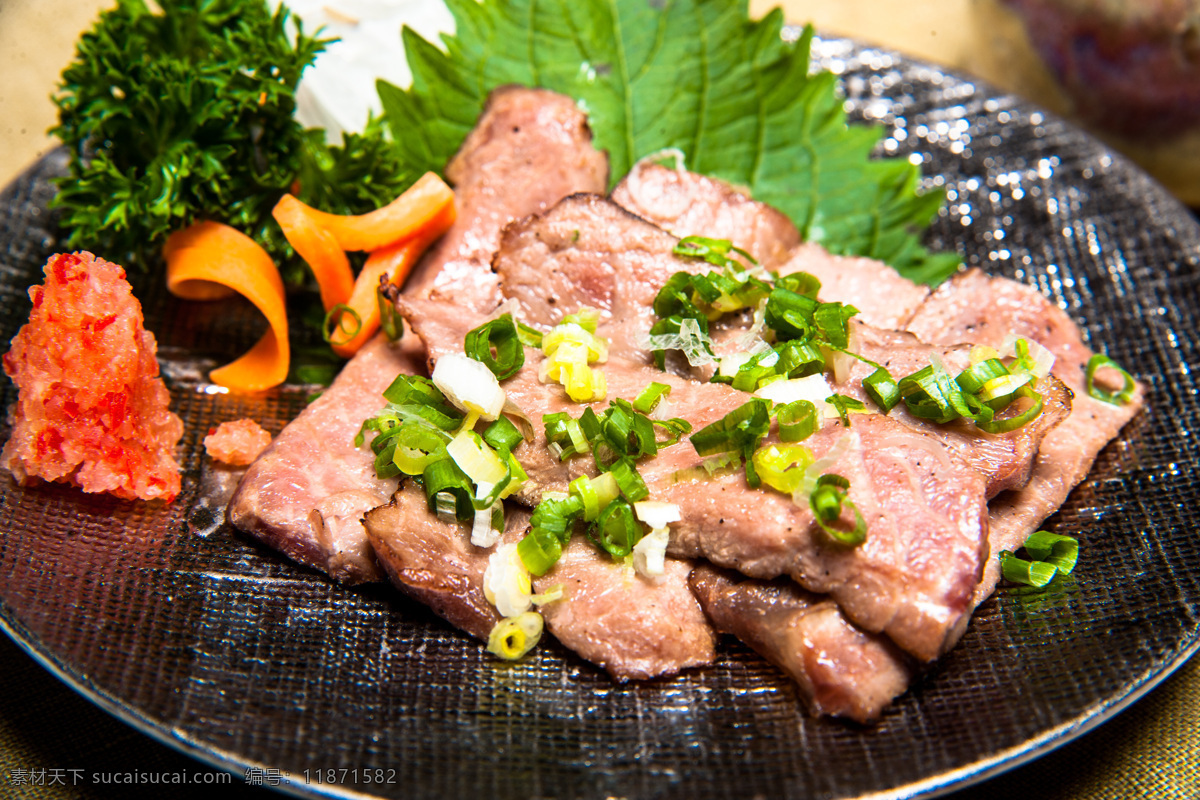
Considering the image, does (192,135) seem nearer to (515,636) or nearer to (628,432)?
(628,432)

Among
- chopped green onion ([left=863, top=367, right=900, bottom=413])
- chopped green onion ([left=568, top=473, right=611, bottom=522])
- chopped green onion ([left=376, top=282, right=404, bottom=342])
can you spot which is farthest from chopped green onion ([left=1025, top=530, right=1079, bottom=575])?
chopped green onion ([left=376, top=282, right=404, bottom=342])

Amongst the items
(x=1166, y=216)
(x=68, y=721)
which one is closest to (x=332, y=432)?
(x=68, y=721)

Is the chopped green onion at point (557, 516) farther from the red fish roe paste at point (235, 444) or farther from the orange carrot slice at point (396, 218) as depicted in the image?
the orange carrot slice at point (396, 218)

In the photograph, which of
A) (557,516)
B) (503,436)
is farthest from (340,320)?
(557,516)

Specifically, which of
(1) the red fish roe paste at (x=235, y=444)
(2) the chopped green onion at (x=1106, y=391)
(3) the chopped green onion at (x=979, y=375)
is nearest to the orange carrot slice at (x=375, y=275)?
(1) the red fish roe paste at (x=235, y=444)

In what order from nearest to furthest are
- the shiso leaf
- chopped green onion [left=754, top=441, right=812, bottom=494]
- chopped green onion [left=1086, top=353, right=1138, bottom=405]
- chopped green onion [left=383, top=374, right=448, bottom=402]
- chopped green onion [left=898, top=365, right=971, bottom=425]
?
chopped green onion [left=754, top=441, right=812, bottom=494] < chopped green onion [left=898, top=365, right=971, bottom=425] < chopped green onion [left=383, top=374, right=448, bottom=402] < chopped green onion [left=1086, top=353, right=1138, bottom=405] < the shiso leaf

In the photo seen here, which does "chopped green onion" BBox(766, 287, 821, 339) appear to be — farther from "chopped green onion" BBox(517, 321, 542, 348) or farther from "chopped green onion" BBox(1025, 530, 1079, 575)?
"chopped green onion" BBox(1025, 530, 1079, 575)
